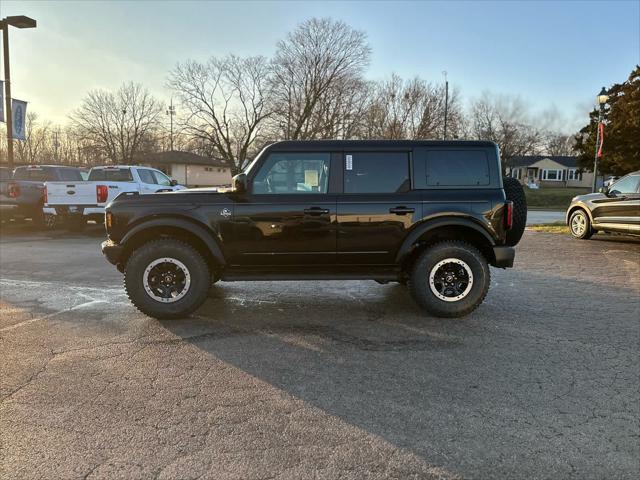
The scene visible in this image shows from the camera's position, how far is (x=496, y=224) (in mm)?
5102

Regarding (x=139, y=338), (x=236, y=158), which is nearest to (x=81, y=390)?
(x=139, y=338)

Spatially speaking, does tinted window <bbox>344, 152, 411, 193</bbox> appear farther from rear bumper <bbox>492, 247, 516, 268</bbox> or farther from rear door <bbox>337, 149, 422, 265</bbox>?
rear bumper <bbox>492, 247, 516, 268</bbox>

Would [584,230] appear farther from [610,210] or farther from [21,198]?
[21,198]

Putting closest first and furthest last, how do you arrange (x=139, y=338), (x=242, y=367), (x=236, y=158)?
(x=242, y=367)
(x=139, y=338)
(x=236, y=158)

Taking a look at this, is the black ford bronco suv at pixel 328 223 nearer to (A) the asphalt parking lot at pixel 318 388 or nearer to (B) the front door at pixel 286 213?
(B) the front door at pixel 286 213

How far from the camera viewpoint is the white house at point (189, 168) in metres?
59.4

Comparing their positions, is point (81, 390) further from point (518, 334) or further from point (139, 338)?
point (518, 334)

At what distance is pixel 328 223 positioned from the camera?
16.5 feet

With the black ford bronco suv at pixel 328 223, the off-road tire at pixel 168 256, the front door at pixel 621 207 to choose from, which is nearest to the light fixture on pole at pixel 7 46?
the black ford bronco suv at pixel 328 223

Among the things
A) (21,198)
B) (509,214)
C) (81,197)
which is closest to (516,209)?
(509,214)

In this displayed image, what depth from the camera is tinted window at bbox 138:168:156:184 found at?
45.0 feet

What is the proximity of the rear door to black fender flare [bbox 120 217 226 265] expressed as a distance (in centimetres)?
140

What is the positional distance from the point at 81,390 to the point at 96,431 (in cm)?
66

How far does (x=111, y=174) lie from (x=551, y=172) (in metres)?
75.0
